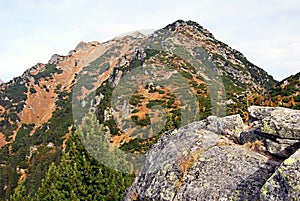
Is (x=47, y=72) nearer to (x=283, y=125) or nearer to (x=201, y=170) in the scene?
(x=201, y=170)

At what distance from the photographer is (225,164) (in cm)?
825

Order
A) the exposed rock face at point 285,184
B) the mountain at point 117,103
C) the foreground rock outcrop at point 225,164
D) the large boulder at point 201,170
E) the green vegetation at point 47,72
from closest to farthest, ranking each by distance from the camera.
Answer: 1. the exposed rock face at point 285,184
2. the foreground rock outcrop at point 225,164
3. the large boulder at point 201,170
4. the mountain at point 117,103
5. the green vegetation at point 47,72

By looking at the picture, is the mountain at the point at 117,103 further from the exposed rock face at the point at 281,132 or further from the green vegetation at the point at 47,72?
the exposed rock face at the point at 281,132

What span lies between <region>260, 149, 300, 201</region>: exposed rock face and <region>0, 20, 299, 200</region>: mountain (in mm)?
16497

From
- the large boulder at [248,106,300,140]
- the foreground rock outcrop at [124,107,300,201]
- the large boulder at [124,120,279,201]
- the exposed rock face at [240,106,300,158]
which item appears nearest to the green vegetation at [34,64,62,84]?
→ the large boulder at [124,120,279,201]

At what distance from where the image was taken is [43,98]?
133750 millimetres

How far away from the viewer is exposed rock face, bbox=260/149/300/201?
5.73 meters

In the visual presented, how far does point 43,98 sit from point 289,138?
441 feet

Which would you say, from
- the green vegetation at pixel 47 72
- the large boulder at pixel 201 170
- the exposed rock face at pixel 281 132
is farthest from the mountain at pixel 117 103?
the exposed rock face at pixel 281 132

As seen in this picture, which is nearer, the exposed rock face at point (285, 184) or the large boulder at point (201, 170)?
the exposed rock face at point (285, 184)

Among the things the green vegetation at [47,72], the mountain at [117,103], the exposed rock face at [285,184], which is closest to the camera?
the exposed rock face at [285,184]

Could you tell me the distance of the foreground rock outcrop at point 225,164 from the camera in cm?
626

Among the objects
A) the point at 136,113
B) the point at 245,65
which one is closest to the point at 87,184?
the point at 136,113

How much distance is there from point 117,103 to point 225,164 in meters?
63.4
